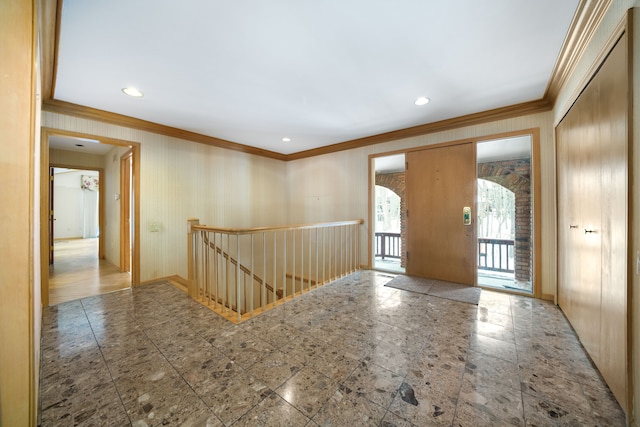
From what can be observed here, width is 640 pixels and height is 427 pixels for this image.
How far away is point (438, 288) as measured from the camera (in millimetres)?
3203

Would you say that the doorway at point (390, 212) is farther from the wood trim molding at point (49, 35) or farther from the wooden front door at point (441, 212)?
the wood trim molding at point (49, 35)

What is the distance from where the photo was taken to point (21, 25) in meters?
0.96

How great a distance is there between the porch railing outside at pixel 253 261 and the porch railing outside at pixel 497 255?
9.73 ft

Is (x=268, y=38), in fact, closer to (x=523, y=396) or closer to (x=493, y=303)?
(x=523, y=396)

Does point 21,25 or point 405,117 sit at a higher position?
point 405,117

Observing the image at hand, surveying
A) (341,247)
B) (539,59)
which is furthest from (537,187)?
(341,247)

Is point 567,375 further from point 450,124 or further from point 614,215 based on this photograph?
point 450,124

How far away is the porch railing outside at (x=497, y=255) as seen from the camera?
4.80 meters

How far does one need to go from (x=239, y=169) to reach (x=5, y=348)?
13.1 feet

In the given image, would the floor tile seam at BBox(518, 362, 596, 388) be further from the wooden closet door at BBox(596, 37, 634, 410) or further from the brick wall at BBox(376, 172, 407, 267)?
the brick wall at BBox(376, 172, 407, 267)

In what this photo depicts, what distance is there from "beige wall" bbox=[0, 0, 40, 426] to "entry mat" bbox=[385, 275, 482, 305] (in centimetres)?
327

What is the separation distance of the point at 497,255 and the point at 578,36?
14.1 feet

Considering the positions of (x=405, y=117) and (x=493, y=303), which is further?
(x=405, y=117)

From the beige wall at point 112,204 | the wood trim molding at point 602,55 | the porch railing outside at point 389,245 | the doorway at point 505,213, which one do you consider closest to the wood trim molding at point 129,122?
the beige wall at point 112,204
